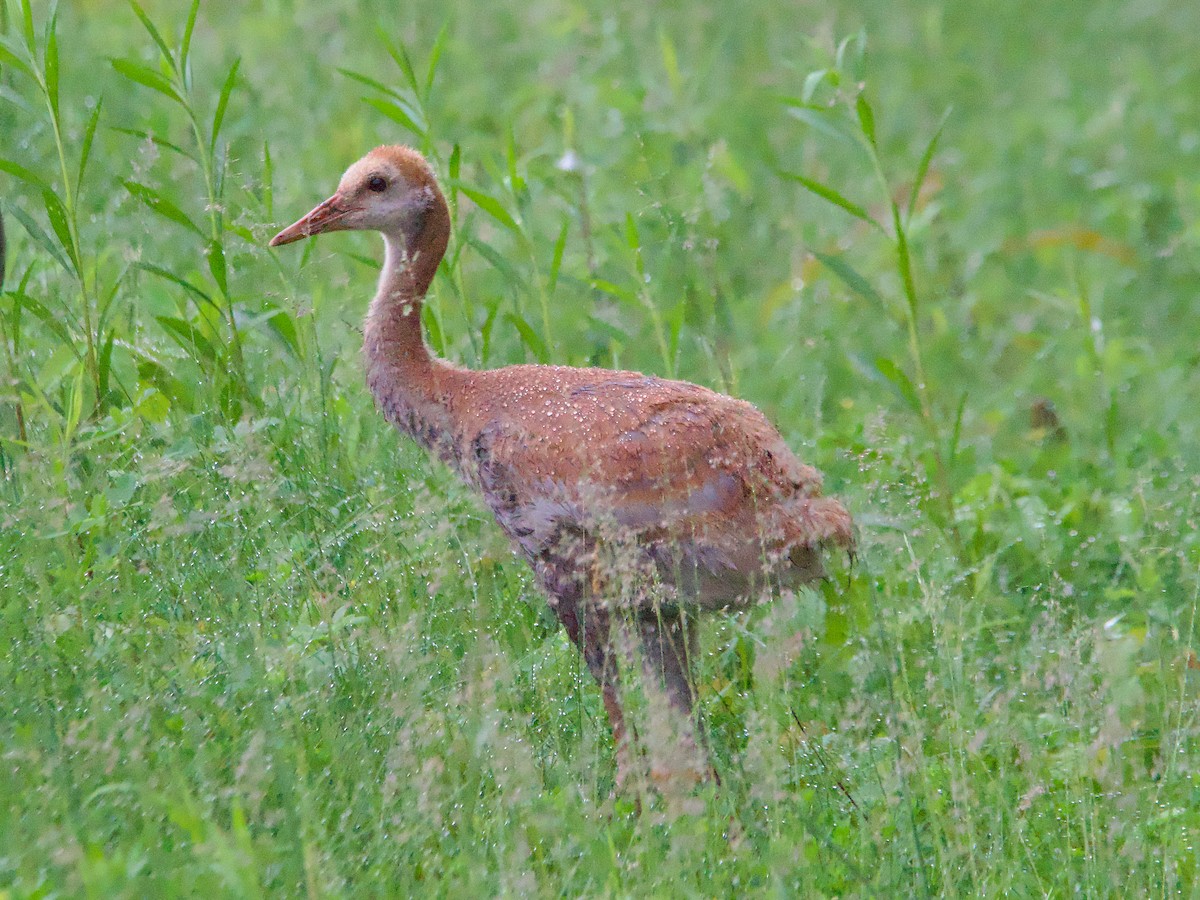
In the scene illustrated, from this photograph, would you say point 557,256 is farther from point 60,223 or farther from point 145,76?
point 60,223

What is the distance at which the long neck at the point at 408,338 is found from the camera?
4.34 metres

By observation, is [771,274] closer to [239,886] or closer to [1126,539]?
[1126,539]

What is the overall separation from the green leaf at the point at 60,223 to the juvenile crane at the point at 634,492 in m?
1.05

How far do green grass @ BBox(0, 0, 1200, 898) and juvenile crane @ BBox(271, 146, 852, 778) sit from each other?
17 cm

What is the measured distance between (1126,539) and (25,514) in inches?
127

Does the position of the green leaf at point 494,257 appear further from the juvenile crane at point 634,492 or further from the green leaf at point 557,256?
the juvenile crane at point 634,492

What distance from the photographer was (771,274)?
7.69 m

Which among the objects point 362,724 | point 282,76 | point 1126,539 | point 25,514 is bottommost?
point 1126,539

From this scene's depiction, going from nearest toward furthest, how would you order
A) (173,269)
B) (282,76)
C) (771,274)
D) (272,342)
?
(272,342) → (173,269) → (771,274) → (282,76)

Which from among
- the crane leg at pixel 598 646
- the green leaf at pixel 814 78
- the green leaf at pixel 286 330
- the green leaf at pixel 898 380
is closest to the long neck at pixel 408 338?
the green leaf at pixel 286 330

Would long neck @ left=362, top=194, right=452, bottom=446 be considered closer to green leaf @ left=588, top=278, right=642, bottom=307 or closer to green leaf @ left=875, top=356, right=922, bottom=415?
green leaf @ left=588, top=278, right=642, bottom=307

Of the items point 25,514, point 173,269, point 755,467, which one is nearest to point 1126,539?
point 755,467

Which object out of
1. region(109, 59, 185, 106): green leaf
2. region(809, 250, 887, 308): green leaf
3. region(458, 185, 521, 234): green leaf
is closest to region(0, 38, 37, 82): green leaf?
region(109, 59, 185, 106): green leaf

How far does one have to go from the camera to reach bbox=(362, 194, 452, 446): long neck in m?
4.34
